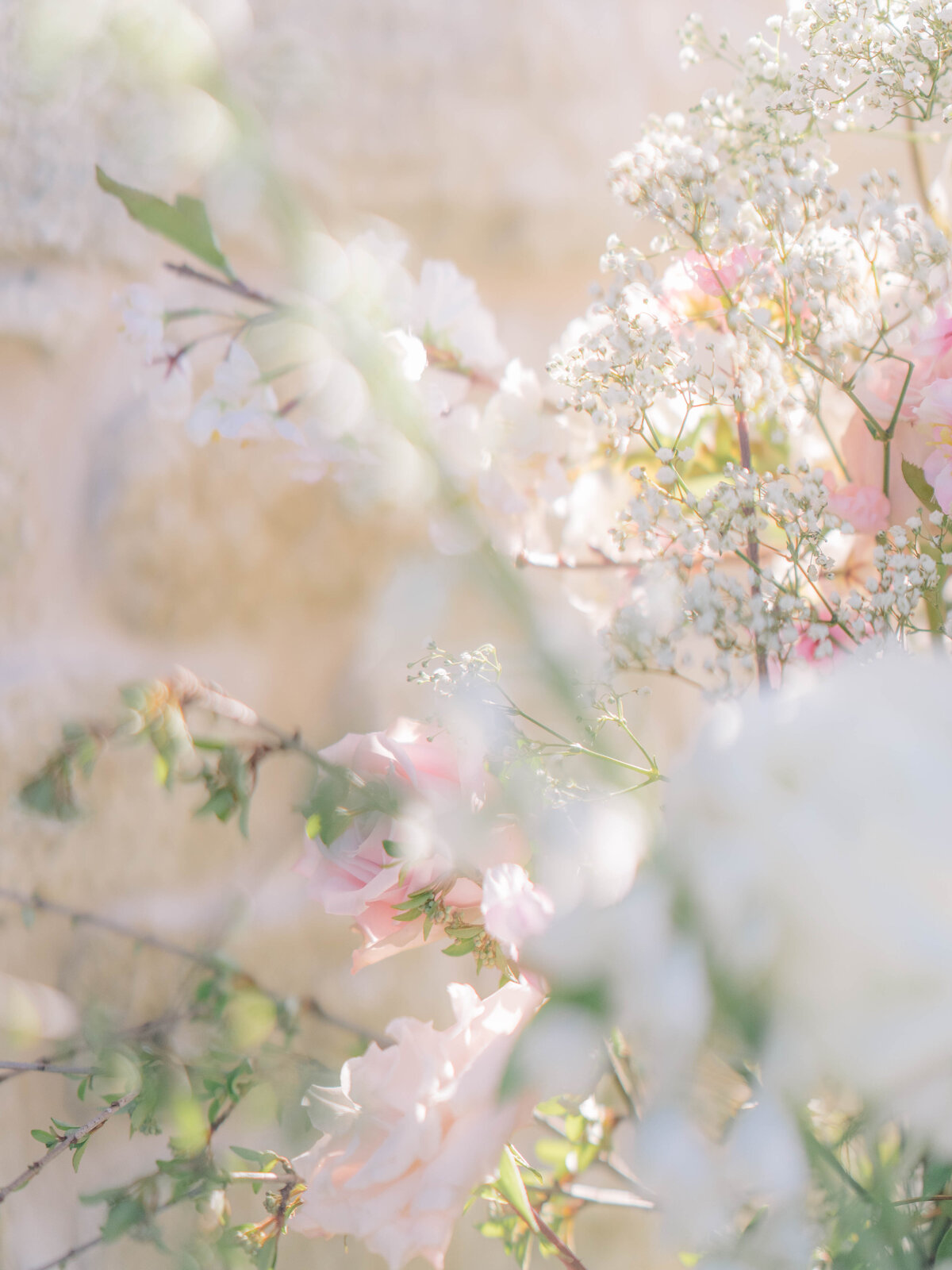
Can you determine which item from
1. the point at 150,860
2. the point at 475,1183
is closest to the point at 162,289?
the point at 150,860

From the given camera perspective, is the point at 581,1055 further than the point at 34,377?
No

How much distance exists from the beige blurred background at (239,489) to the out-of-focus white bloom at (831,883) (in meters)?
0.27

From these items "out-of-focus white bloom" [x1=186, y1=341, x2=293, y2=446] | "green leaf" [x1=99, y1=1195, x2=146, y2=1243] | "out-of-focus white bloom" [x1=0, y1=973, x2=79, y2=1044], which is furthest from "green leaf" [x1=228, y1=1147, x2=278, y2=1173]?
"out-of-focus white bloom" [x1=186, y1=341, x2=293, y2=446]

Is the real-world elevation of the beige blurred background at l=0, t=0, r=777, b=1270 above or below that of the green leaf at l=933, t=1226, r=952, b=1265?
above

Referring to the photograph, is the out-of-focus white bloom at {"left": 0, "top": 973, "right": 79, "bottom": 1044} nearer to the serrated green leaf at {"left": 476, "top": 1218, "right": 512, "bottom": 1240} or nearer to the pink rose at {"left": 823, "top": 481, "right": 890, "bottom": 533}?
the serrated green leaf at {"left": 476, "top": 1218, "right": 512, "bottom": 1240}

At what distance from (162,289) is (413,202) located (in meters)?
0.15

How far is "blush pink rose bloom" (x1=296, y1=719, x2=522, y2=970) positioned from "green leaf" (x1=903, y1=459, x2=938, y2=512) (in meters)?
0.20

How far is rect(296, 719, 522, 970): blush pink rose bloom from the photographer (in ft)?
0.85

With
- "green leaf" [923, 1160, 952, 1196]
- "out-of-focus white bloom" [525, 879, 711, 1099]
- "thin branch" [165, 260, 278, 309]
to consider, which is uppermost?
"thin branch" [165, 260, 278, 309]

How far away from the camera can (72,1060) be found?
0.41m

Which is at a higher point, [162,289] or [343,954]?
[162,289]

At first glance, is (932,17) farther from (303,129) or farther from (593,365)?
(303,129)

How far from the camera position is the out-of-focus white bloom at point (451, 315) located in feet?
1.28

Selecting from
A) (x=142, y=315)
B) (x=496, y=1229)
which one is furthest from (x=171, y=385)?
(x=496, y=1229)
